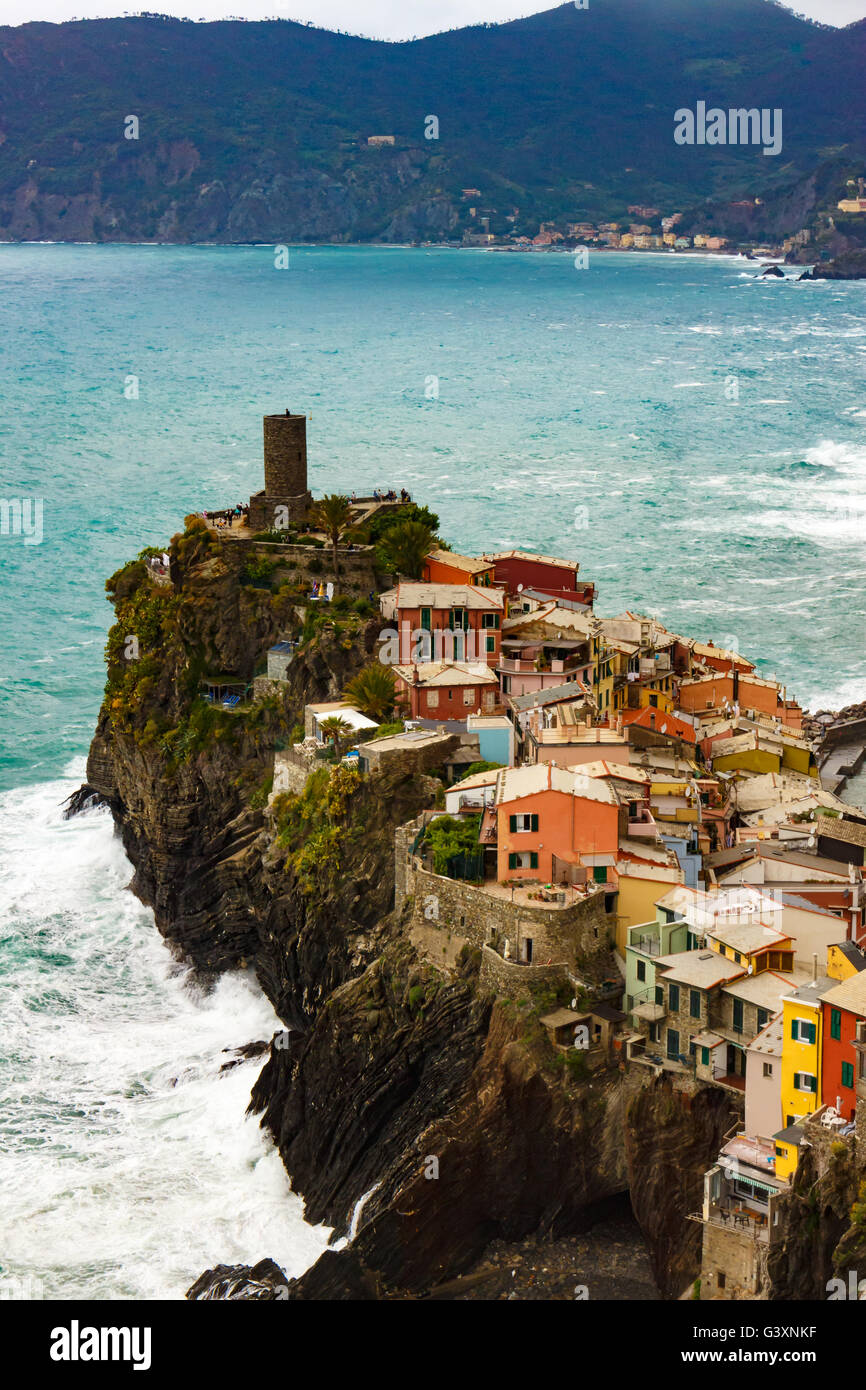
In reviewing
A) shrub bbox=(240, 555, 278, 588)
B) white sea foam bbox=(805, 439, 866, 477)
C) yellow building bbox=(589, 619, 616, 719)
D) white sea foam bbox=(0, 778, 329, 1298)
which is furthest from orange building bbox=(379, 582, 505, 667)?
white sea foam bbox=(805, 439, 866, 477)

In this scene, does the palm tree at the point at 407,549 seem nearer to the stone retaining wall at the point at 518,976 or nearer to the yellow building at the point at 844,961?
the stone retaining wall at the point at 518,976

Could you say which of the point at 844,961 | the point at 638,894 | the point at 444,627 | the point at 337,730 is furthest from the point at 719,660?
the point at 844,961

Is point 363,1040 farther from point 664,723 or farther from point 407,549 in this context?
point 407,549

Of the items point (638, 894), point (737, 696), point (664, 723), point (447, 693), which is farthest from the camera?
point (737, 696)

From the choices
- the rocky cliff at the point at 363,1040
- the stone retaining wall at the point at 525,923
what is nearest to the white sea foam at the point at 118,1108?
the rocky cliff at the point at 363,1040

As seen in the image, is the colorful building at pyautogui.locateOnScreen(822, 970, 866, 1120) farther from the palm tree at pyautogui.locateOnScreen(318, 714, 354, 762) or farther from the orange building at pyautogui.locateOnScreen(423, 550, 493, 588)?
the orange building at pyautogui.locateOnScreen(423, 550, 493, 588)
